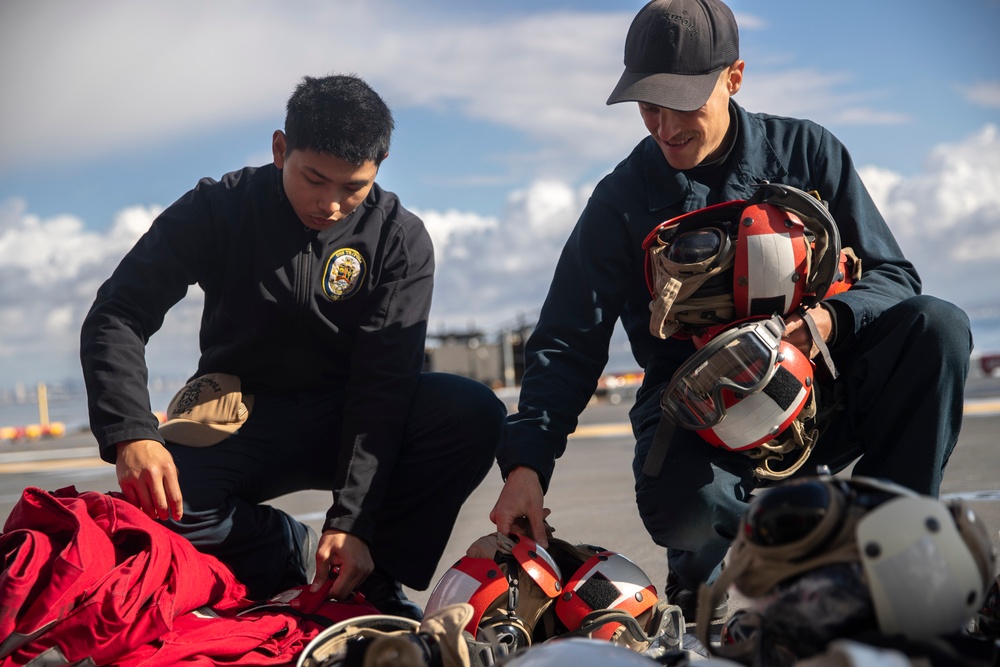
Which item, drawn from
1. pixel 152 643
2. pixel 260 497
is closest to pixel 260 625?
pixel 152 643

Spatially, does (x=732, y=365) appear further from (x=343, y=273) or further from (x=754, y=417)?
(x=343, y=273)

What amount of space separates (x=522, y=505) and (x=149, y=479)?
110 centimetres

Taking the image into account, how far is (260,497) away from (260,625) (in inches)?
40.4

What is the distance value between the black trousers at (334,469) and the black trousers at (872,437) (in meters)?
0.75

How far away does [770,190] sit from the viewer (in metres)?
2.56

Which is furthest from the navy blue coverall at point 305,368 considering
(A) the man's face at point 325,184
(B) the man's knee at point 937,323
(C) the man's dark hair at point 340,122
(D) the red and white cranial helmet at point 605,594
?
(B) the man's knee at point 937,323

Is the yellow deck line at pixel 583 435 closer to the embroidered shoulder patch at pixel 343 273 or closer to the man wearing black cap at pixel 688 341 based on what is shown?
the embroidered shoulder patch at pixel 343 273

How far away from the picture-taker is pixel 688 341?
3006 millimetres

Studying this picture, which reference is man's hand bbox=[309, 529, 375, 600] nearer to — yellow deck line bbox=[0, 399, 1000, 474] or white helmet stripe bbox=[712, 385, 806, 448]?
white helmet stripe bbox=[712, 385, 806, 448]

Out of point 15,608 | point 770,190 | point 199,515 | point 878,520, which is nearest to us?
point 878,520

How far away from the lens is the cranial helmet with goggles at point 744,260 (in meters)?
2.46

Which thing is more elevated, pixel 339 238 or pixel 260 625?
pixel 339 238

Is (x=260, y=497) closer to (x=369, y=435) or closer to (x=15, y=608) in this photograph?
(x=369, y=435)

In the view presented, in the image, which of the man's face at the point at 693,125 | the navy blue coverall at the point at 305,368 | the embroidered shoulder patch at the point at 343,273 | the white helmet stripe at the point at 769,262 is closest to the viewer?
the white helmet stripe at the point at 769,262
